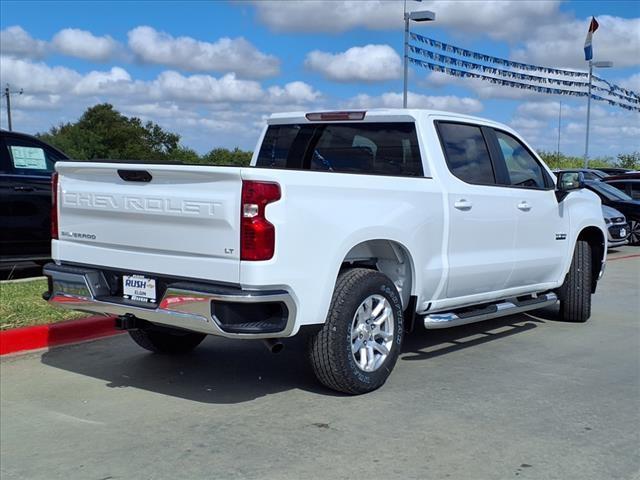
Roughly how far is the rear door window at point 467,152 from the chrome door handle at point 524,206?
383 millimetres

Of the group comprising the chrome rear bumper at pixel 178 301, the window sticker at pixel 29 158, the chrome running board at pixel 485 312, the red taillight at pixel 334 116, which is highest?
the red taillight at pixel 334 116

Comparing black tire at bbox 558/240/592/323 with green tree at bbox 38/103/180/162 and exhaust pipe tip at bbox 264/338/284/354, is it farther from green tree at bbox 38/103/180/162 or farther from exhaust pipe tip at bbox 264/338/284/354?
green tree at bbox 38/103/180/162

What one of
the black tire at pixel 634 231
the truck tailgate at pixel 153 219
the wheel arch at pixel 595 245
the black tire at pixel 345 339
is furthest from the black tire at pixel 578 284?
the black tire at pixel 634 231

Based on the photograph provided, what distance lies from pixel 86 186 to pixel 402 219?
2250 mm

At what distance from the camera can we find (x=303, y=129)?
6.68 metres

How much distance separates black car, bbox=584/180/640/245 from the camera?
17109 mm

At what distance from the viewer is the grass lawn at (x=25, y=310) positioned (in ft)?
Answer: 22.0

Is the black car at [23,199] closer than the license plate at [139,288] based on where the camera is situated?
No

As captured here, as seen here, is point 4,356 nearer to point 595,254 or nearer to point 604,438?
point 604,438

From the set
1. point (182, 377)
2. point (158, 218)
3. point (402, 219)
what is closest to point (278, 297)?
point (158, 218)

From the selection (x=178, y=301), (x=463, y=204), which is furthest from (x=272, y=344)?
(x=463, y=204)

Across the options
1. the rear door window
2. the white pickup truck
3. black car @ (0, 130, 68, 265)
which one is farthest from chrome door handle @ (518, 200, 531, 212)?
black car @ (0, 130, 68, 265)

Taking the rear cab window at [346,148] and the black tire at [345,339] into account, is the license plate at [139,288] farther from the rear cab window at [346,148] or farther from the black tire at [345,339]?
the rear cab window at [346,148]

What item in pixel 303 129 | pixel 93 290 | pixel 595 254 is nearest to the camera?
pixel 93 290
